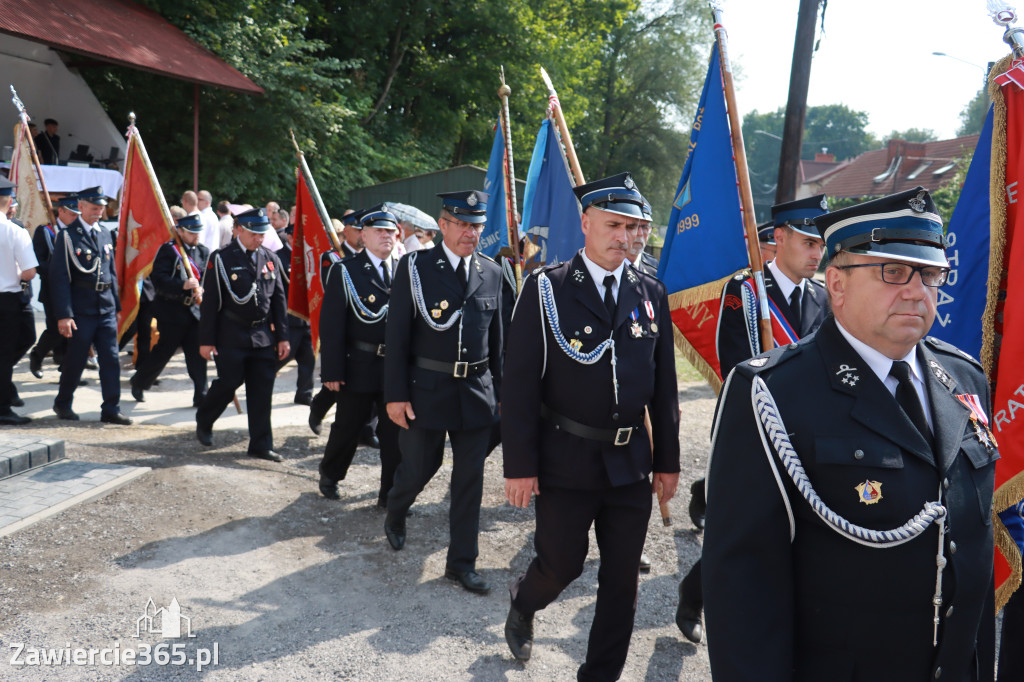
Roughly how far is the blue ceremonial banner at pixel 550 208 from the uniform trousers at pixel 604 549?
2.49 m

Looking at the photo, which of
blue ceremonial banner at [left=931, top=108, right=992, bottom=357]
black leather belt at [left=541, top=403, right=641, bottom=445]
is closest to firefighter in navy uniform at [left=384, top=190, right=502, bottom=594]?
black leather belt at [left=541, top=403, right=641, bottom=445]

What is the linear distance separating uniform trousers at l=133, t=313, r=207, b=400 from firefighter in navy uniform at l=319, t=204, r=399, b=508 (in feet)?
10.4

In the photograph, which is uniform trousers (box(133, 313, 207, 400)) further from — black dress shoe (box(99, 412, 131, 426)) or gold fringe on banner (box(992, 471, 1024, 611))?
gold fringe on banner (box(992, 471, 1024, 611))

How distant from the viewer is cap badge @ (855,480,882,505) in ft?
5.84

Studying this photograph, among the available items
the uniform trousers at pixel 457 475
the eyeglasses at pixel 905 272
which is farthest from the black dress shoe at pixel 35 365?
the eyeglasses at pixel 905 272

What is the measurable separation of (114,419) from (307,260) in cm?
237

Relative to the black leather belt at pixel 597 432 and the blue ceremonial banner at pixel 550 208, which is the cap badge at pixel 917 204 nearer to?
the black leather belt at pixel 597 432

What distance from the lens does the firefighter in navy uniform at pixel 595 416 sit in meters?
3.38

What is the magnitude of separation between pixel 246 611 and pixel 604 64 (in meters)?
38.5

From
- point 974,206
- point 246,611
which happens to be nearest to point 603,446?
point 974,206

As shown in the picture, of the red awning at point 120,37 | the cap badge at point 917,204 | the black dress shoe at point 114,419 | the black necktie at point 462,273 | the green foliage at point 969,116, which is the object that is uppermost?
the green foliage at point 969,116

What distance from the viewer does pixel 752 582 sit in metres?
1.80

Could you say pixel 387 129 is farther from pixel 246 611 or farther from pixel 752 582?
pixel 752 582

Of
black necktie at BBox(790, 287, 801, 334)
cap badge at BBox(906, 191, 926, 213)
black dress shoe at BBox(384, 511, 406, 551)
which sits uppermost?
cap badge at BBox(906, 191, 926, 213)
